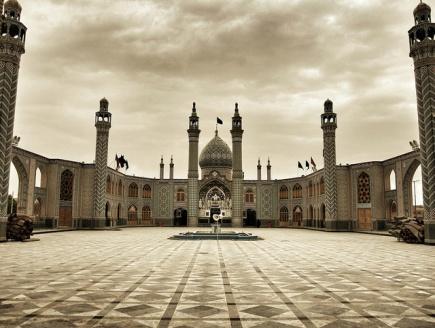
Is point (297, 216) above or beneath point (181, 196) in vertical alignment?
beneath

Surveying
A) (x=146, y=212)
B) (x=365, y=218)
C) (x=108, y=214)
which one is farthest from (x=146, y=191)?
(x=365, y=218)

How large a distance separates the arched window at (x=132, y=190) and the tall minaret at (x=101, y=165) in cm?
1065

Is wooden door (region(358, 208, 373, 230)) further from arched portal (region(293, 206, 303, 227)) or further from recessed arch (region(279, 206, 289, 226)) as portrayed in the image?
recessed arch (region(279, 206, 289, 226))

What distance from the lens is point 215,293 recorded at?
6.52 meters

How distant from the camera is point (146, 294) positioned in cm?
641

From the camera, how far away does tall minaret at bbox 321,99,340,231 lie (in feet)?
107

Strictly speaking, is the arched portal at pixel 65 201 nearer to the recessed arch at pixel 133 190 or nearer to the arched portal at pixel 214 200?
the recessed arch at pixel 133 190

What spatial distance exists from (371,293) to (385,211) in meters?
27.7

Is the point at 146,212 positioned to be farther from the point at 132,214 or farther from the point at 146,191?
the point at 146,191

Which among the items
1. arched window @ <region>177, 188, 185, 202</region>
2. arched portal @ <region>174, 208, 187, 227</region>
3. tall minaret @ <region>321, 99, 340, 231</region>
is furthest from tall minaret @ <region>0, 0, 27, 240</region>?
arched portal @ <region>174, 208, 187, 227</region>

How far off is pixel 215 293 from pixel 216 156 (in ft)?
Answer: 135

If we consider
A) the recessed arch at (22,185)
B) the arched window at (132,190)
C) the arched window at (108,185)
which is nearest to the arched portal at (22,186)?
the recessed arch at (22,185)

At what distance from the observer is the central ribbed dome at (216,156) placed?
1869 inches

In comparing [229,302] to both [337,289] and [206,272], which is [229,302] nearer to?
[337,289]
